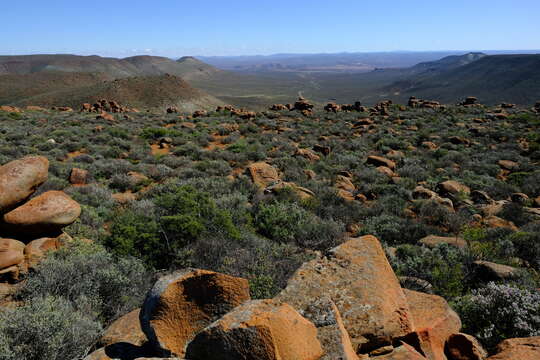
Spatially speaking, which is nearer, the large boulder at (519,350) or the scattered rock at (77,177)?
the large boulder at (519,350)

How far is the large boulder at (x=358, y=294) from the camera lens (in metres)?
2.73

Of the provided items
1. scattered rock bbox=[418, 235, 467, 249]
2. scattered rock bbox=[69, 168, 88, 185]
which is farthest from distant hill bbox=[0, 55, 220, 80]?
scattered rock bbox=[418, 235, 467, 249]

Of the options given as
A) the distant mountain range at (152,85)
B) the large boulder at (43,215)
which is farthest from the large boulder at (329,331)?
the distant mountain range at (152,85)

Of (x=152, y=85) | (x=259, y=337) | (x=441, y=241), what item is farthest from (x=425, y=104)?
(x=152, y=85)

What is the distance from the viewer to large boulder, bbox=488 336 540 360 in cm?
267

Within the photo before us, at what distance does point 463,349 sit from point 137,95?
60.2 m

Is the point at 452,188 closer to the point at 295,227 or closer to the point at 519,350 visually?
the point at 295,227

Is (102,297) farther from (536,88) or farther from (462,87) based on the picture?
(462,87)

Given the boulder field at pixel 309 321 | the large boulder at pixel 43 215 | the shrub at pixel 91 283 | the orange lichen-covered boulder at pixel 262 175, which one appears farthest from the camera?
the orange lichen-covered boulder at pixel 262 175

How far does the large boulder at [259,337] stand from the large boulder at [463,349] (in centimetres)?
173

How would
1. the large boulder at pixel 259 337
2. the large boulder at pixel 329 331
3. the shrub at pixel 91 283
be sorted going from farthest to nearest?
the shrub at pixel 91 283, the large boulder at pixel 329 331, the large boulder at pixel 259 337

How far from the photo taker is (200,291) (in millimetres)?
2898

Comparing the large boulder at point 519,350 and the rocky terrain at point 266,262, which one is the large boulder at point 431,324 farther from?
the large boulder at point 519,350

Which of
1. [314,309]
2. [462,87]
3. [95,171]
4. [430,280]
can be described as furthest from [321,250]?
[462,87]
